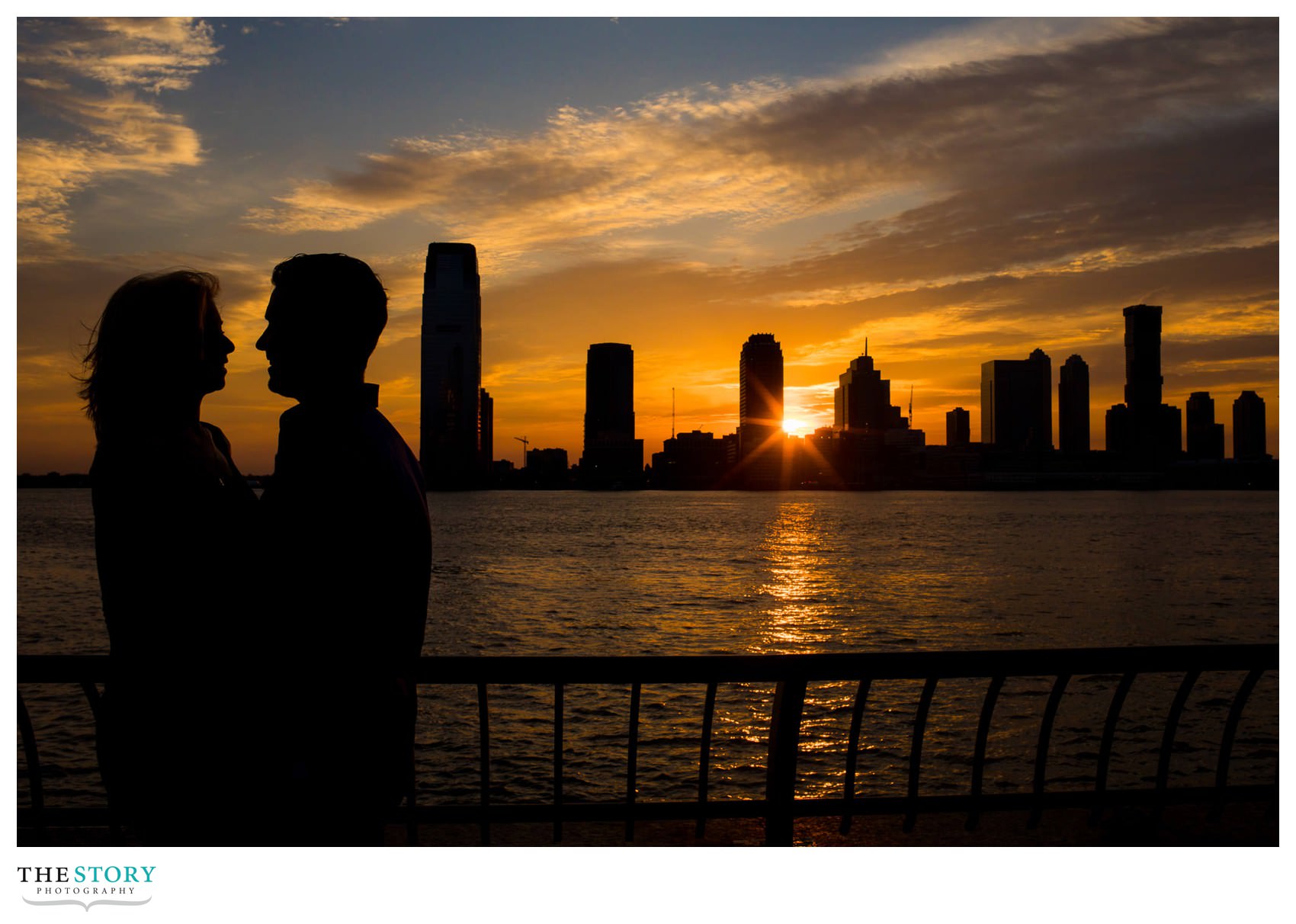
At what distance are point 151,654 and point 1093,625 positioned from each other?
42.1m

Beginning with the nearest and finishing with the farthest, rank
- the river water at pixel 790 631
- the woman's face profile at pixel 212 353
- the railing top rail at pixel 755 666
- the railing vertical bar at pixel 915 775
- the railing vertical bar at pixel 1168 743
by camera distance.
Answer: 1. the woman's face profile at pixel 212 353
2. the railing top rail at pixel 755 666
3. the railing vertical bar at pixel 915 775
4. the railing vertical bar at pixel 1168 743
5. the river water at pixel 790 631

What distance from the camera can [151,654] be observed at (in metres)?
2.31

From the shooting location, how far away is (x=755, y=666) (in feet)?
13.3

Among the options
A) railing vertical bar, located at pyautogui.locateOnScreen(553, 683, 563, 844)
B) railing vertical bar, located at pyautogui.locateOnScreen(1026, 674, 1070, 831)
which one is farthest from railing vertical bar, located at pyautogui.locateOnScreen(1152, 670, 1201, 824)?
railing vertical bar, located at pyautogui.locateOnScreen(553, 683, 563, 844)

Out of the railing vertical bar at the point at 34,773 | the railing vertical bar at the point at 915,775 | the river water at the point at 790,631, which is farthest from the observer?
the river water at the point at 790,631

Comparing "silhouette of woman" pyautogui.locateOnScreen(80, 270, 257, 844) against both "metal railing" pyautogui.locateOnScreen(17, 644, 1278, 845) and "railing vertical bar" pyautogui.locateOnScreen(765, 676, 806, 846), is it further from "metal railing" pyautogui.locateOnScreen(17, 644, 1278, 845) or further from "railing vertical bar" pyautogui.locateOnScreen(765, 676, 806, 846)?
"railing vertical bar" pyautogui.locateOnScreen(765, 676, 806, 846)

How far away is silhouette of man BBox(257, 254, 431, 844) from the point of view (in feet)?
7.13

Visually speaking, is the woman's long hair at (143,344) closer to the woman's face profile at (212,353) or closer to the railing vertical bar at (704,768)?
the woman's face profile at (212,353)

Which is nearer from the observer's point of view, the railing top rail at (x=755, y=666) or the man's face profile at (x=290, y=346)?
the man's face profile at (x=290, y=346)

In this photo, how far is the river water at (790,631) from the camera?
17250 millimetres

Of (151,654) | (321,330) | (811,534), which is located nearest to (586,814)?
(151,654)

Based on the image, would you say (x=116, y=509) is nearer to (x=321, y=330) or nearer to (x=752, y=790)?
(x=321, y=330)

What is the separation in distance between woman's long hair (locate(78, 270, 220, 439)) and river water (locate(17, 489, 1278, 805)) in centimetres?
1379

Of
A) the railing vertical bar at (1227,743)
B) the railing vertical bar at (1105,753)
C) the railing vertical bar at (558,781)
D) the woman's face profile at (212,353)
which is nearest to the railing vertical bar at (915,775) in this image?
the railing vertical bar at (1105,753)
